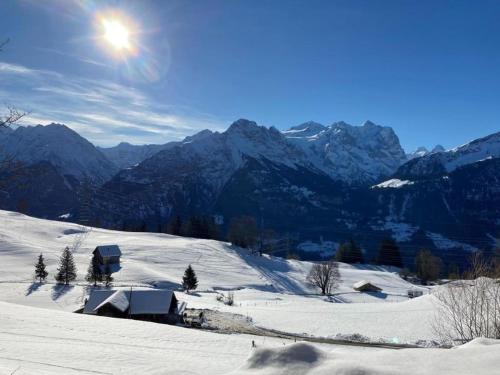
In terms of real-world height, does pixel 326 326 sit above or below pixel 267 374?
below

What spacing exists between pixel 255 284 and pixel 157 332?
60.8 meters

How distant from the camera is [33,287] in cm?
6300

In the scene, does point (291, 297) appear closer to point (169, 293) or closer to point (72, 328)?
point (169, 293)

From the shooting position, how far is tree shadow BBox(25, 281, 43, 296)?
2352 inches

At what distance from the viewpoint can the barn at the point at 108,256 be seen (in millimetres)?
83875

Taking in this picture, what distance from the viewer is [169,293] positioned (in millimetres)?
49219

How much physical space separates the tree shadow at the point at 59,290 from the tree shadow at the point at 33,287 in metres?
2.18

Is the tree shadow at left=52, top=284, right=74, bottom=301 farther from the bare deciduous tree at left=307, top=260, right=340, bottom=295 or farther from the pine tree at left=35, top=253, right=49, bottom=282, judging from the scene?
the bare deciduous tree at left=307, top=260, right=340, bottom=295

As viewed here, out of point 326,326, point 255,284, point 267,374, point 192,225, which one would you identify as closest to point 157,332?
point 267,374

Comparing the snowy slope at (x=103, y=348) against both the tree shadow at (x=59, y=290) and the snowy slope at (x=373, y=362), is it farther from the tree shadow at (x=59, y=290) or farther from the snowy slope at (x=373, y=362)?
the tree shadow at (x=59, y=290)

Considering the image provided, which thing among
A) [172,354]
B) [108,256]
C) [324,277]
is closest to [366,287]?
[324,277]

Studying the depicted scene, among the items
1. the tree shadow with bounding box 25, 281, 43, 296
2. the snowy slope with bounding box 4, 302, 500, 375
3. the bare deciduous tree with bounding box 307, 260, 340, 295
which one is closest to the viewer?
the snowy slope with bounding box 4, 302, 500, 375

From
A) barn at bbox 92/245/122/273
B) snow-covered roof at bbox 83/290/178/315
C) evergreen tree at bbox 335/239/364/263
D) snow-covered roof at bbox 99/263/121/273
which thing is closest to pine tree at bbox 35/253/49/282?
snow-covered roof at bbox 99/263/121/273

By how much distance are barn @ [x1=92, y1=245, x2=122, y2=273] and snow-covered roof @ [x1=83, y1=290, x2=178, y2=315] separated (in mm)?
35297
